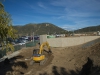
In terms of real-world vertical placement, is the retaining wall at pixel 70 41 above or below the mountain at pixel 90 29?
below

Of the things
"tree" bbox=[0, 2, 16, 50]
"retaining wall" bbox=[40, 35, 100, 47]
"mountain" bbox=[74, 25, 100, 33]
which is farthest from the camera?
"mountain" bbox=[74, 25, 100, 33]

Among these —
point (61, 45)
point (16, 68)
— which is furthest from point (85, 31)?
point (16, 68)

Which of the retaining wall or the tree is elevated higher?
the tree

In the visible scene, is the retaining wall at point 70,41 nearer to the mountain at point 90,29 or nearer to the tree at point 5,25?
the mountain at point 90,29

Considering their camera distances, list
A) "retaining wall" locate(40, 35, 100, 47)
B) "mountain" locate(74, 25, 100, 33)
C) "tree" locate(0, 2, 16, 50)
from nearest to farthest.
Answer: "tree" locate(0, 2, 16, 50) → "retaining wall" locate(40, 35, 100, 47) → "mountain" locate(74, 25, 100, 33)

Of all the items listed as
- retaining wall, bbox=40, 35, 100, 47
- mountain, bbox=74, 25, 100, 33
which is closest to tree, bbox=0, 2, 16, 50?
retaining wall, bbox=40, 35, 100, 47

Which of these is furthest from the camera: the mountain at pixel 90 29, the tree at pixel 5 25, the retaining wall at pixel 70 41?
the mountain at pixel 90 29

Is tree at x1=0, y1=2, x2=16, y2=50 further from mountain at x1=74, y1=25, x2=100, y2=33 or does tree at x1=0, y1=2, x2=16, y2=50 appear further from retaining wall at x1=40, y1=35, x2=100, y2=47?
mountain at x1=74, y1=25, x2=100, y2=33

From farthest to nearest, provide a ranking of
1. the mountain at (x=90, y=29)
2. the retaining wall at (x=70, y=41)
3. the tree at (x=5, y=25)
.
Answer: the mountain at (x=90, y=29) < the retaining wall at (x=70, y=41) < the tree at (x=5, y=25)

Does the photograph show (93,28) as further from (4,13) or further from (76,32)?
(4,13)

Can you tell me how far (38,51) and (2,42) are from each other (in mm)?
11077

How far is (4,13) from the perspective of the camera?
9.72 meters

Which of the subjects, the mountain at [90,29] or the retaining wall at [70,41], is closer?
the retaining wall at [70,41]

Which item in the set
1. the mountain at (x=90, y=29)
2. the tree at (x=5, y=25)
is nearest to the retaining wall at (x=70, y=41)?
the mountain at (x=90, y=29)
